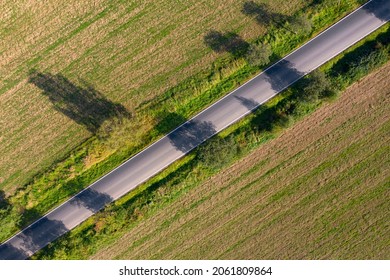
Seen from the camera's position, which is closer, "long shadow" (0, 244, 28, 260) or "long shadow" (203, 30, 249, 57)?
"long shadow" (203, 30, 249, 57)

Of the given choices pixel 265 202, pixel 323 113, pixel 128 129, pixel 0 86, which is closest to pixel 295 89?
pixel 323 113

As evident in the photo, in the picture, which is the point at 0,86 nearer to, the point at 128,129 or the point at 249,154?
the point at 128,129

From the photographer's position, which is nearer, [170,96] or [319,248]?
[170,96]

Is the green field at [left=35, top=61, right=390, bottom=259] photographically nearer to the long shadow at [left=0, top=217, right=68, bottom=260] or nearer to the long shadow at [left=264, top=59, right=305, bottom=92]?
the long shadow at [left=0, top=217, right=68, bottom=260]

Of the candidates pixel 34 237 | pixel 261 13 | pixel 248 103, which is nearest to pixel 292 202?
pixel 248 103

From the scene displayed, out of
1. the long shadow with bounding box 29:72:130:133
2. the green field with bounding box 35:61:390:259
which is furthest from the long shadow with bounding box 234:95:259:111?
the long shadow with bounding box 29:72:130:133
